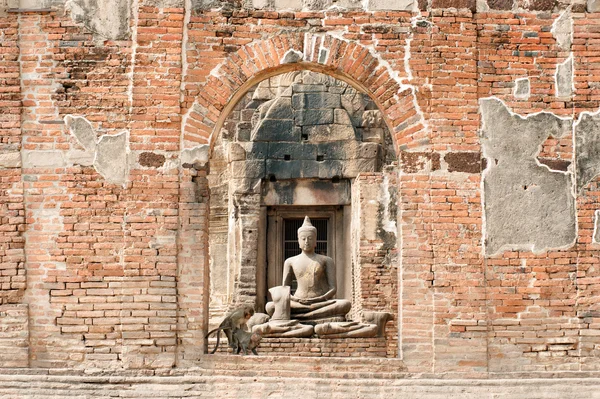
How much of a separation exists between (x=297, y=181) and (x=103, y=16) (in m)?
6.95

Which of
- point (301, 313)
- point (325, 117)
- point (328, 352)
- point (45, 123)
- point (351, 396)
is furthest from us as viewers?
point (325, 117)

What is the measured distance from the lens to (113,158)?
11258 mm

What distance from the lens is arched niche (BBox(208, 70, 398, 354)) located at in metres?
17.6

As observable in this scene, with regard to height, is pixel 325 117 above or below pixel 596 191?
above

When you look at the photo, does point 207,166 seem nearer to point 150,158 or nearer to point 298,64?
point 150,158

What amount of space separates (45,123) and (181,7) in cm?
166

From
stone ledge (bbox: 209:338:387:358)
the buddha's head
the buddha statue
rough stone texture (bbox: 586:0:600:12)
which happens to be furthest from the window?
rough stone texture (bbox: 586:0:600:12)

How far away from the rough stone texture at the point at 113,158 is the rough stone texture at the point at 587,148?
4156mm

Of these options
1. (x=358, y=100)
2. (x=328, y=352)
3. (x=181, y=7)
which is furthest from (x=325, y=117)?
(x=181, y=7)

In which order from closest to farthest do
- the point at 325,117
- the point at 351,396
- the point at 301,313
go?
the point at 351,396 < the point at 301,313 < the point at 325,117

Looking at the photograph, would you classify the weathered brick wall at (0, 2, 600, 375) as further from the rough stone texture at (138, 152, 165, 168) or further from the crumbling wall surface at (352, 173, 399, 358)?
the crumbling wall surface at (352, 173, 399, 358)

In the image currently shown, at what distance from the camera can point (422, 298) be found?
1102 centimetres

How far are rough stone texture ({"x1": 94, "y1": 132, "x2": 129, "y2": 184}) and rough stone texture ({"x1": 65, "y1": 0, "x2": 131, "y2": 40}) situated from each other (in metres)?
0.97

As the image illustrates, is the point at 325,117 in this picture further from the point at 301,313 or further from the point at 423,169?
the point at 423,169
